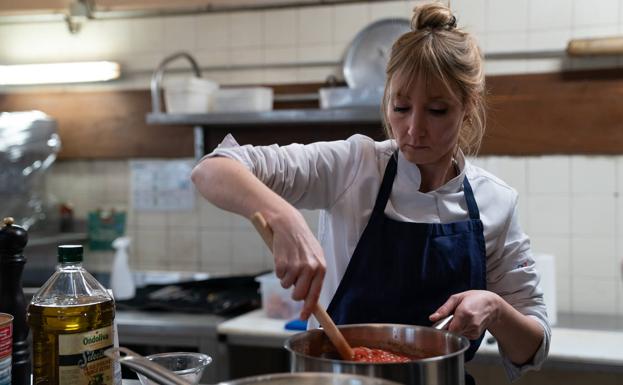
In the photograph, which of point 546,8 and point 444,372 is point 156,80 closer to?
point 546,8

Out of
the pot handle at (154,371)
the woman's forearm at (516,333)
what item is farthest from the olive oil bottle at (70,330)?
the woman's forearm at (516,333)

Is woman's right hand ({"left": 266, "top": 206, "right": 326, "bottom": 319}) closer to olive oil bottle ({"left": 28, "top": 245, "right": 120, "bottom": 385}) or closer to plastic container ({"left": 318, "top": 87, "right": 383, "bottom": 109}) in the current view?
olive oil bottle ({"left": 28, "top": 245, "right": 120, "bottom": 385})

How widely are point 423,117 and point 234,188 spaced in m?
0.46

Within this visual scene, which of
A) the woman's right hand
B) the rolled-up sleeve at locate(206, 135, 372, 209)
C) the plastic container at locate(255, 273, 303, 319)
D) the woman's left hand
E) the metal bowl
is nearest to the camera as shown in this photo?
the metal bowl

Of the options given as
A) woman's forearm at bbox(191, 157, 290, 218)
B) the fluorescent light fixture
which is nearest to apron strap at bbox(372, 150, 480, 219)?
woman's forearm at bbox(191, 157, 290, 218)

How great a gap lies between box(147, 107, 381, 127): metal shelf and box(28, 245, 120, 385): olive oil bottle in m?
1.90

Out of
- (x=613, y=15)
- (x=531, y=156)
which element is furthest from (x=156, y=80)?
(x=613, y=15)

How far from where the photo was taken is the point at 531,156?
308 centimetres

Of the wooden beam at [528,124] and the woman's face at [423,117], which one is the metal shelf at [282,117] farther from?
the woman's face at [423,117]

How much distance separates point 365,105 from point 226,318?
1008 millimetres

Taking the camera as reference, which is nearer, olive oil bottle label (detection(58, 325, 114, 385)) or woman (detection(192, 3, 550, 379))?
olive oil bottle label (detection(58, 325, 114, 385))

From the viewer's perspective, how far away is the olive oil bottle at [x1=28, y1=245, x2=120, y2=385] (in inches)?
42.8

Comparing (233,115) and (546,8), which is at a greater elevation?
(546,8)

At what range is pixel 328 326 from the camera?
1094mm
